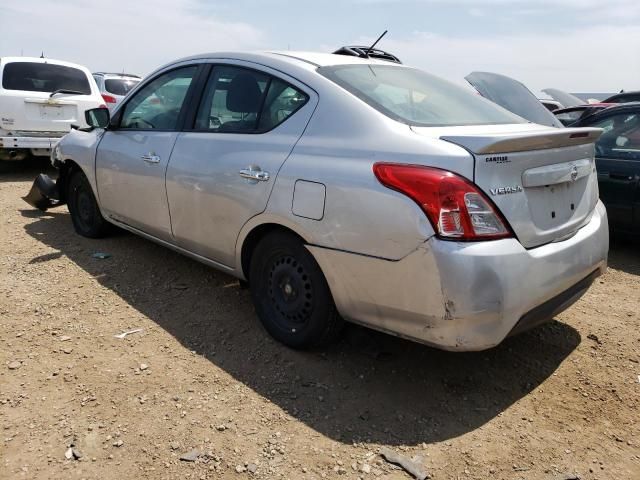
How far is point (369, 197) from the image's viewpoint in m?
2.49

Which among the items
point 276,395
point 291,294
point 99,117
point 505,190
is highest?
point 99,117

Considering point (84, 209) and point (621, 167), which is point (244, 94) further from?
point (621, 167)

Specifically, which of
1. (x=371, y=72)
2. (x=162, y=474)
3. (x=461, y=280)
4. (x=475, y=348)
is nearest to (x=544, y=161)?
(x=461, y=280)

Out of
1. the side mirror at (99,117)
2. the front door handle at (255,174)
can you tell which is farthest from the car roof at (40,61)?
the front door handle at (255,174)

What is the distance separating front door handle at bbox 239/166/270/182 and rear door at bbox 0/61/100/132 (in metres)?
6.02

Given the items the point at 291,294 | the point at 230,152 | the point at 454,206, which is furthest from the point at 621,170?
the point at 230,152

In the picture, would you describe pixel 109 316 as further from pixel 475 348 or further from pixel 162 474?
pixel 475 348

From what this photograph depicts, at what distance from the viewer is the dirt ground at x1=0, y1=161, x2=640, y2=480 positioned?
7.63 feet

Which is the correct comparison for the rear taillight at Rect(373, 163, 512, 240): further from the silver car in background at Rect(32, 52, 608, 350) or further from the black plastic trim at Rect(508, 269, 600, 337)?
the black plastic trim at Rect(508, 269, 600, 337)

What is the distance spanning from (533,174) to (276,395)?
1670 millimetres

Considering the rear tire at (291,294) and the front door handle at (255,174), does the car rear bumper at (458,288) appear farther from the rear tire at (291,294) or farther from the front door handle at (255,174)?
the front door handle at (255,174)

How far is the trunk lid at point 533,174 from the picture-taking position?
2383 millimetres

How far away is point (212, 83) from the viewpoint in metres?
3.59

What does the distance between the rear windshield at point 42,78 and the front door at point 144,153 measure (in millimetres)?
4392
